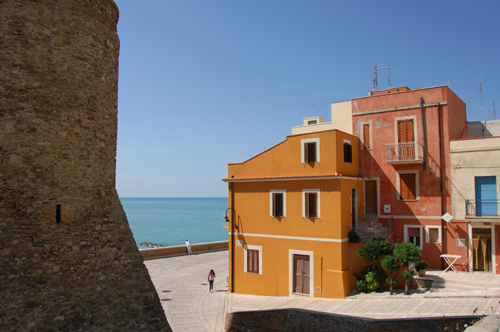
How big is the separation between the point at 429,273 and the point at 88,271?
50.9 feet

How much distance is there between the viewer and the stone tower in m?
6.71

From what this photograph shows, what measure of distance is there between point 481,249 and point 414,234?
289 cm

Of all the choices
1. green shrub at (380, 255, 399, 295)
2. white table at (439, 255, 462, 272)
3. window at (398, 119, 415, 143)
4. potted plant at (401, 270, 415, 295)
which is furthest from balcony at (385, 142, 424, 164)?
potted plant at (401, 270, 415, 295)

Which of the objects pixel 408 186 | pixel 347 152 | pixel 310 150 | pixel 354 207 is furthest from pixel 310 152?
pixel 408 186

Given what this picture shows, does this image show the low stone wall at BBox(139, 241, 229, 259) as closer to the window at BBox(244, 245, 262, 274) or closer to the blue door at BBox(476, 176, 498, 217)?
the window at BBox(244, 245, 262, 274)

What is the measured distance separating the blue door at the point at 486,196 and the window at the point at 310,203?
287 inches

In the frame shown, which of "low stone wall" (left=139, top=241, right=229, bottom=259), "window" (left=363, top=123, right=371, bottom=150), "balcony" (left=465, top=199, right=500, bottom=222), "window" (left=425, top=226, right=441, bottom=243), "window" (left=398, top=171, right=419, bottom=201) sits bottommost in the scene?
"low stone wall" (left=139, top=241, right=229, bottom=259)

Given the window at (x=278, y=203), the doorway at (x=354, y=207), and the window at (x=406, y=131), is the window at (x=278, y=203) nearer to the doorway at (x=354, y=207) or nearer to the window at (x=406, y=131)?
the doorway at (x=354, y=207)

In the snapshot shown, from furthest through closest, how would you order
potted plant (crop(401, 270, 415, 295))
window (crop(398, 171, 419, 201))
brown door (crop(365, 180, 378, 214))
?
brown door (crop(365, 180, 378, 214)) → window (crop(398, 171, 419, 201)) → potted plant (crop(401, 270, 415, 295))

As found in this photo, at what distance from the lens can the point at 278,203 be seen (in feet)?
64.3

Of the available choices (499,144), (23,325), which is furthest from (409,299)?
(23,325)

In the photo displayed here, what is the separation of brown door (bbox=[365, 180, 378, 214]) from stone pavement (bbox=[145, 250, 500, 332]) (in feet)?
13.8

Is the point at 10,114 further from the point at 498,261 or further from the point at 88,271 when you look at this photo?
the point at 498,261

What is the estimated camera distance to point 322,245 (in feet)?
58.1
